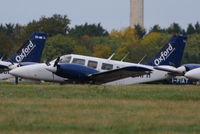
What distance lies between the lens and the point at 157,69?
4556cm

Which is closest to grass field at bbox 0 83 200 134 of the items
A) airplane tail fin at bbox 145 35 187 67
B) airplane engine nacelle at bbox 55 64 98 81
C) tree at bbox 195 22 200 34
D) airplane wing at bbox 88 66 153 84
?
airplane engine nacelle at bbox 55 64 98 81

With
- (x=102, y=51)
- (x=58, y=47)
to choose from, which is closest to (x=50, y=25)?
(x=102, y=51)

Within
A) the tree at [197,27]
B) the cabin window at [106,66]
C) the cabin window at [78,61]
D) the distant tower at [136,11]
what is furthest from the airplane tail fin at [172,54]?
the distant tower at [136,11]

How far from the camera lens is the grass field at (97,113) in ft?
60.6

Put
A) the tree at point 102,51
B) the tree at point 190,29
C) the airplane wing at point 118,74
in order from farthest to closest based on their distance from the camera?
the tree at point 190,29 < the tree at point 102,51 < the airplane wing at point 118,74

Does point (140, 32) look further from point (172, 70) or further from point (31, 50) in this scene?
point (172, 70)

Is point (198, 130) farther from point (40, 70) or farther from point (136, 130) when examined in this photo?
point (40, 70)

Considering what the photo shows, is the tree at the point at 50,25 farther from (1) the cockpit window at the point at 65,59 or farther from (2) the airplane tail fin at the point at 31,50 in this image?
(1) the cockpit window at the point at 65,59

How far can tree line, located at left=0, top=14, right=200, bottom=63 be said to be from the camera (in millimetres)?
97119

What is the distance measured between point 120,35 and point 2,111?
12222 centimetres

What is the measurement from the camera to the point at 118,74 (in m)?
41.8

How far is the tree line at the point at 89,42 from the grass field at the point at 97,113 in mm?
62180

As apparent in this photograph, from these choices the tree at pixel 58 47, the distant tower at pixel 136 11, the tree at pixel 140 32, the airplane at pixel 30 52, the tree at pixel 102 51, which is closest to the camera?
the airplane at pixel 30 52

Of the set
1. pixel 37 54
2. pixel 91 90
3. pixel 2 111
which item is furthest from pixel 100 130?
pixel 37 54
